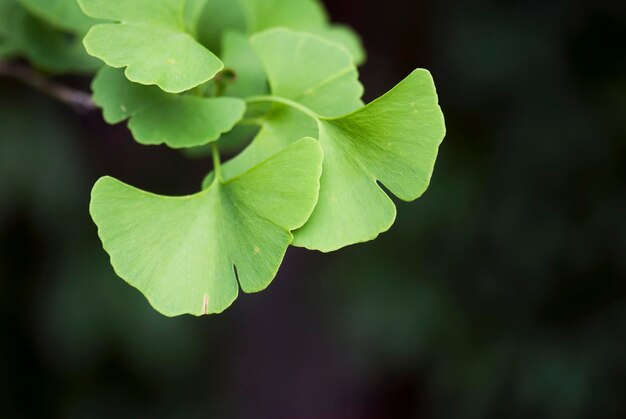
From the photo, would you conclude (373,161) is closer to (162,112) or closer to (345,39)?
(162,112)

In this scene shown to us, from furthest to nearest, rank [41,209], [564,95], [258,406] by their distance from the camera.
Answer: [258,406]
[41,209]
[564,95]

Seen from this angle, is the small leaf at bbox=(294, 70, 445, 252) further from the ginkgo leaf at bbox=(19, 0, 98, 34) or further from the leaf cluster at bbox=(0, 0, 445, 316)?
the ginkgo leaf at bbox=(19, 0, 98, 34)

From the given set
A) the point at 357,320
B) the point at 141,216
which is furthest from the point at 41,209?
the point at 141,216

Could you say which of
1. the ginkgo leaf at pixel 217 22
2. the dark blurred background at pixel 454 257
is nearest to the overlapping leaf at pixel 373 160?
Result: the ginkgo leaf at pixel 217 22

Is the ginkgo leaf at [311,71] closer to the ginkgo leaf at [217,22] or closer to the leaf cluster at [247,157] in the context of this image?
the leaf cluster at [247,157]

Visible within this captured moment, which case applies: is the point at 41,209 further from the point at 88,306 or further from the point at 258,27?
the point at 258,27

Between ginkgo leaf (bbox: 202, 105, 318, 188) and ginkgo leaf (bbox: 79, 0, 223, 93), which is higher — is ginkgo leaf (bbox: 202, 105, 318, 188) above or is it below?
below

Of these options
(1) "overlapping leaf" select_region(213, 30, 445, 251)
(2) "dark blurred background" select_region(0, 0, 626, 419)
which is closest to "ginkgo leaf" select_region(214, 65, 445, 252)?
(1) "overlapping leaf" select_region(213, 30, 445, 251)
